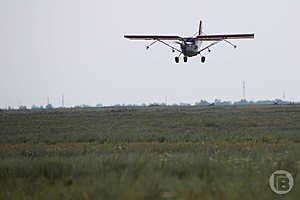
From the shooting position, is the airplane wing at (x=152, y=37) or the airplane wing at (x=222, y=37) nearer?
the airplane wing at (x=222, y=37)

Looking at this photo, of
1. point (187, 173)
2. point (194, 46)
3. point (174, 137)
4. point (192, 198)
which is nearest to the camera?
point (192, 198)

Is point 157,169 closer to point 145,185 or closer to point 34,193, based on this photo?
point 145,185

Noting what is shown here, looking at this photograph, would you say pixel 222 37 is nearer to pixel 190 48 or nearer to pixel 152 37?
pixel 190 48

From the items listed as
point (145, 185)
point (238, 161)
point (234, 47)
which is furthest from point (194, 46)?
point (145, 185)

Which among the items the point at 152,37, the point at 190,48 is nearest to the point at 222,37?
the point at 190,48

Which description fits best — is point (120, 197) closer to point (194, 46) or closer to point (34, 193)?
point (34, 193)

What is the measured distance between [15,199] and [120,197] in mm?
2392

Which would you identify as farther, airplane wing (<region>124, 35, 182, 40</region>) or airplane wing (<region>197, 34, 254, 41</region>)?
airplane wing (<region>124, 35, 182, 40</region>)

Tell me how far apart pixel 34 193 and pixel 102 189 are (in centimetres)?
170

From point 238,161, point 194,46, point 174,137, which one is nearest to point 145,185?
point 238,161

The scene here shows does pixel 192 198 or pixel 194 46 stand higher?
Result: pixel 194 46

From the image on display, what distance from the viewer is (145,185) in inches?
384

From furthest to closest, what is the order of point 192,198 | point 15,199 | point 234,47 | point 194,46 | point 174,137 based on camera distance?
point 194,46
point 234,47
point 174,137
point 15,199
point 192,198

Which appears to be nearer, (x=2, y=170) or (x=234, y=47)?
(x=2, y=170)
